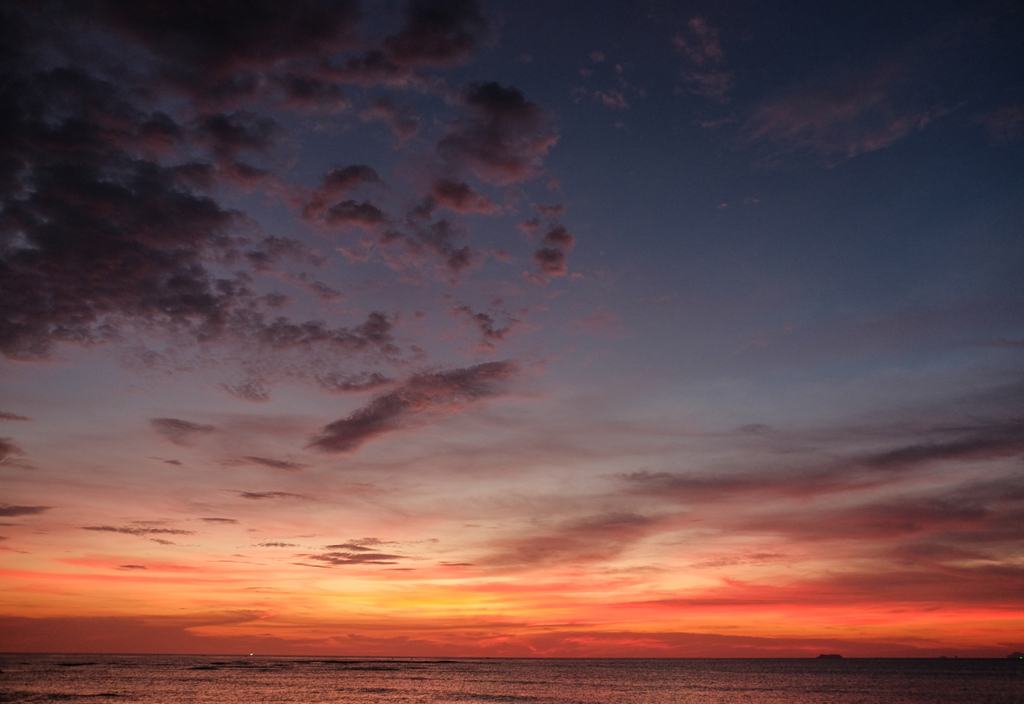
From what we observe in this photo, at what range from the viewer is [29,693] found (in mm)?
90250

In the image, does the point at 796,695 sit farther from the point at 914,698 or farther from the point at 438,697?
the point at 438,697

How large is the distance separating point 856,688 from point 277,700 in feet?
353

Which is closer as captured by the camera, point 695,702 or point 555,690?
point 695,702

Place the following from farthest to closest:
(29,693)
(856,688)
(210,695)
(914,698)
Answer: (856,688), (914,698), (210,695), (29,693)

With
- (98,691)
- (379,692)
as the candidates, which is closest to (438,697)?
(379,692)

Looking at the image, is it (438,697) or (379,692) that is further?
(379,692)

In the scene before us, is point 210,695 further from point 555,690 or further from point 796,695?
point 796,695

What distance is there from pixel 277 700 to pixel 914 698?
96.1 meters

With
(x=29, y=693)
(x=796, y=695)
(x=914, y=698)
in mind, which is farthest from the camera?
(x=796, y=695)

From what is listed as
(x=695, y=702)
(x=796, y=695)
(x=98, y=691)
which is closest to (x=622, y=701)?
(x=695, y=702)

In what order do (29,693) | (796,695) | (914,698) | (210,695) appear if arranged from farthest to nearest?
(796,695) < (914,698) < (210,695) < (29,693)

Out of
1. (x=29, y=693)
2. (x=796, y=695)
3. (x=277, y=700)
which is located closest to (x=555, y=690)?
(x=796, y=695)

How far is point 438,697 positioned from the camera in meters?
104

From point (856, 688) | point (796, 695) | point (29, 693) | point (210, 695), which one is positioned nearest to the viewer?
point (29, 693)
